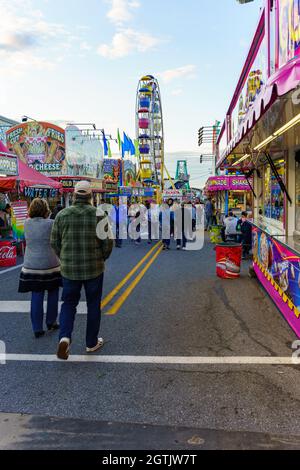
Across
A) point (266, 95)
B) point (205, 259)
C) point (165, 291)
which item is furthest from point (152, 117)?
point (266, 95)

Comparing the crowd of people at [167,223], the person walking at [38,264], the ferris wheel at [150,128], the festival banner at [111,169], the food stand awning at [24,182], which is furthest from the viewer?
the ferris wheel at [150,128]

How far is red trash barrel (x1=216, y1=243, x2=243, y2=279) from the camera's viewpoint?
9.05 m

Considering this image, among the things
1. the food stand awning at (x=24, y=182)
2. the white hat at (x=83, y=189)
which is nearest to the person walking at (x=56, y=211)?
the food stand awning at (x=24, y=182)

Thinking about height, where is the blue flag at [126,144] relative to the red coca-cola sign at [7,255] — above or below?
above

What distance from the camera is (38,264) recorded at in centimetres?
537

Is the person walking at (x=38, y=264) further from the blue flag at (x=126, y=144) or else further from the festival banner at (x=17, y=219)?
the blue flag at (x=126, y=144)

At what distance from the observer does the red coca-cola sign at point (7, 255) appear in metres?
11.9

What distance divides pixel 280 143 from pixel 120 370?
163 inches

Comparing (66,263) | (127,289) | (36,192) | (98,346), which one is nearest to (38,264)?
(66,263)

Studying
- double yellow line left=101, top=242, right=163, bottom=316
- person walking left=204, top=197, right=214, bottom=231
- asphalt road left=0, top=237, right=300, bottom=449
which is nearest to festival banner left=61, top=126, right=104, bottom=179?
person walking left=204, top=197, right=214, bottom=231

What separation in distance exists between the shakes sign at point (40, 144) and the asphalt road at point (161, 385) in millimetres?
21909

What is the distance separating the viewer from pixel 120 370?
434 cm

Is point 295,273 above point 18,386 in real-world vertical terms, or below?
above
